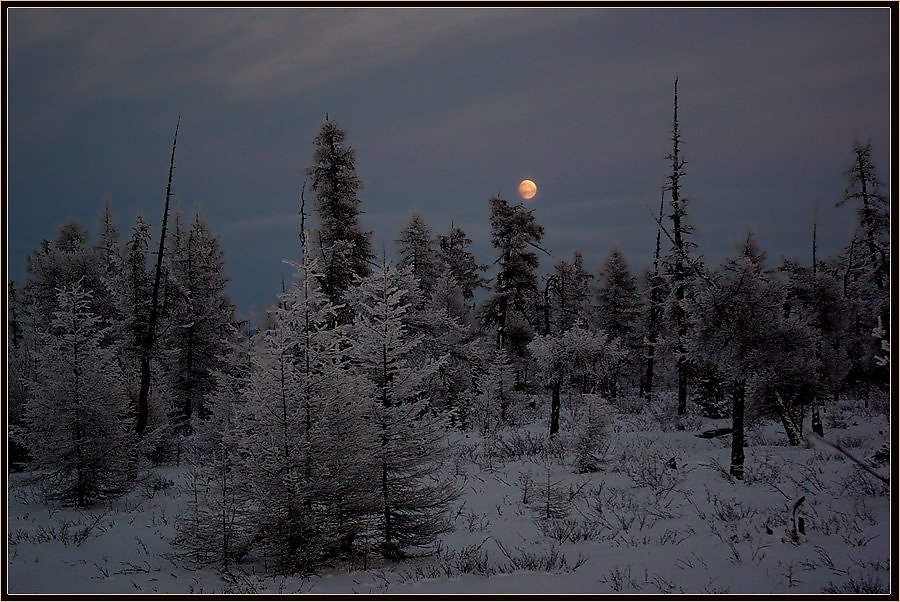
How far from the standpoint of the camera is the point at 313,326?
31.6ft

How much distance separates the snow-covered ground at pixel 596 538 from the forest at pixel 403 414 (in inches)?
4.0

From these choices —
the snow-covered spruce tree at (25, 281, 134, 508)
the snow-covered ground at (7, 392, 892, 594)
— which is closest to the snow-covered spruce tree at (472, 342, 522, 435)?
the snow-covered ground at (7, 392, 892, 594)

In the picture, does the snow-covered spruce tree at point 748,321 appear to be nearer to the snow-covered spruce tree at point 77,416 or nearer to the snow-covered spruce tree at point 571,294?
the snow-covered spruce tree at point 77,416

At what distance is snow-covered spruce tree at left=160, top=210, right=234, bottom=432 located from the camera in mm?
27266

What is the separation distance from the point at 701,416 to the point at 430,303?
1465cm

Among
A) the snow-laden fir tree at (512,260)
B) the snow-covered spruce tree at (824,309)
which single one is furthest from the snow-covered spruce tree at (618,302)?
the snow-covered spruce tree at (824,309)

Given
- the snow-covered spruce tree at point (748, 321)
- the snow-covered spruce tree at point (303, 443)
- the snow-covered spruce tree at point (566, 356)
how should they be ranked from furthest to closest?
the snow-covered spruce tree at point (566, 356)
the snow-covered spruce tree at point (748, 321)
the snow-covered spruce tree at point (303, 443)

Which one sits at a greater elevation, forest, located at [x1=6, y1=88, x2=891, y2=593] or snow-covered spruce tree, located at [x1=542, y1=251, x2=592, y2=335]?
snow-covered spruce tree, located at [x1=542, y1=251, x2=592, y2=335]

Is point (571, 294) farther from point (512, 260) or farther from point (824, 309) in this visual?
point (824, 309)

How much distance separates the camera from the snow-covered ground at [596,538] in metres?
7.81

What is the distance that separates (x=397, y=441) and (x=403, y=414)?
0.50 meters

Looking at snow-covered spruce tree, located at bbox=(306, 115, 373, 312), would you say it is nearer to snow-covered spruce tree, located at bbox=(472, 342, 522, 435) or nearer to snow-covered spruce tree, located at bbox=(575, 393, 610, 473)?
snow-covered spruce tree, located at bbox=(472, 342, 522, 435)

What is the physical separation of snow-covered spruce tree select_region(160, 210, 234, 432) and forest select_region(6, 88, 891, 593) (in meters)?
0.11

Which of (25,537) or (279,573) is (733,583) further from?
(25,537)
